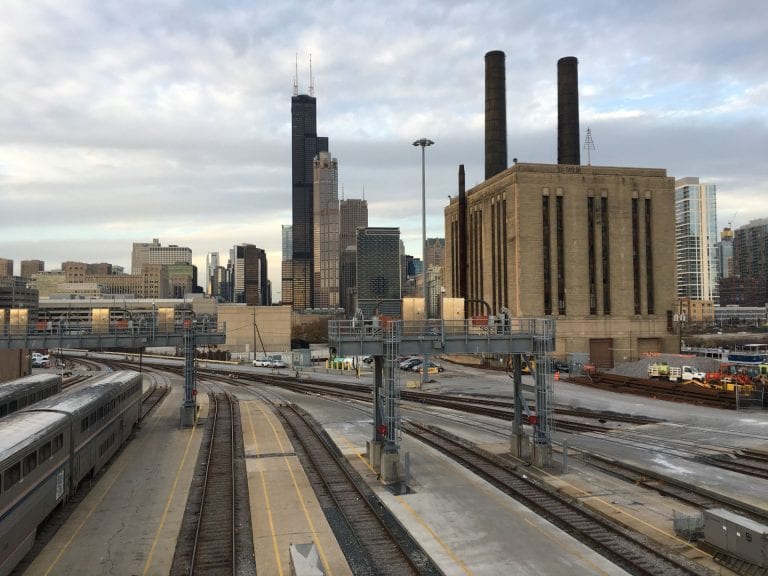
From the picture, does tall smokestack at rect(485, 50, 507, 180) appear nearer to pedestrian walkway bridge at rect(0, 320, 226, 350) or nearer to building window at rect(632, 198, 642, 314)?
building window at rect(632, 198, 642, 314)

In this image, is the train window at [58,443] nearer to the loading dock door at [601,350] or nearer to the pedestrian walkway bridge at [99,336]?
the pedestrian walkway bridge at [99,336]

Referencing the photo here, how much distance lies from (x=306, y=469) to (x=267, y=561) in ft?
32.6

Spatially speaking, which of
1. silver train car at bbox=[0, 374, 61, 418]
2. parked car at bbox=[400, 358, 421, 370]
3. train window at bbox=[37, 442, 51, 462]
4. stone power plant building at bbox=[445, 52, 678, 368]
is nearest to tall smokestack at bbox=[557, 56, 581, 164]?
stone power plant building at bbox=[445, 52, 678, 368]

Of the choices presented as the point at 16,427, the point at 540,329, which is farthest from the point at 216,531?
the point at 540,329

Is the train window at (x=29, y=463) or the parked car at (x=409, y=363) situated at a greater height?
the train window at (x=29, y=463)

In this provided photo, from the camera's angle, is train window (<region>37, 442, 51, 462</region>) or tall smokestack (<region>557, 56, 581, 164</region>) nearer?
train window (<region>37, 442, 51, 462</region>)

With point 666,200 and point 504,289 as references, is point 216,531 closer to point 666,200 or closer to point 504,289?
point 504,289

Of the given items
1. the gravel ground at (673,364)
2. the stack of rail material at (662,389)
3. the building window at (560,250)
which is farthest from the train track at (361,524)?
the building window at (560,250)

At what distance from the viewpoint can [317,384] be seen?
216 feet

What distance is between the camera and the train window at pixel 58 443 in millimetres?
18688

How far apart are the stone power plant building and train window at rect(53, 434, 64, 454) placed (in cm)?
6520

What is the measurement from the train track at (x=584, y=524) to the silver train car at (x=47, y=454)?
51.5ft

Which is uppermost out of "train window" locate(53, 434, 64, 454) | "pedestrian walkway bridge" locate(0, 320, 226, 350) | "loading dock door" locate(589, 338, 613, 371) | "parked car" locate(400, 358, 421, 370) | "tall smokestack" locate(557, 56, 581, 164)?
"tall smokestack" locate(557, 56, 581, 164)

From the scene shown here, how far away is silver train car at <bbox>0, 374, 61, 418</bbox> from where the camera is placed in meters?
26.4
